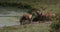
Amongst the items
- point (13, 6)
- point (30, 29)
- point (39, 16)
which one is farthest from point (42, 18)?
point (13, 6)

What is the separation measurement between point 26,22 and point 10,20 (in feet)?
3.60

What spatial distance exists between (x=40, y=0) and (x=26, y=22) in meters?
6.58

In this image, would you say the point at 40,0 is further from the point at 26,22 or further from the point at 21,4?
the point at 26,22

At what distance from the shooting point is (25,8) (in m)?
15.3

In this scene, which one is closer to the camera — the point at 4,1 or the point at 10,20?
the point at 10,20

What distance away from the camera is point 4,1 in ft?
54.4

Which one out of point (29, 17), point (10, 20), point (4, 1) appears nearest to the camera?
point (29, 17)

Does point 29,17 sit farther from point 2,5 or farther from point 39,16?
point 2,5

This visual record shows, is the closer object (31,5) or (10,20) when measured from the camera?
(10,20)

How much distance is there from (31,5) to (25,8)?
Answer: 44 centimetres

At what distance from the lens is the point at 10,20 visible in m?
11.5

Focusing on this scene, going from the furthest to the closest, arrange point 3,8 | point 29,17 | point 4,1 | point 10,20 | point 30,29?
1. point 4,1
2. point 3,8
3. point 10,20
4. point 29,17
5. point 30,29

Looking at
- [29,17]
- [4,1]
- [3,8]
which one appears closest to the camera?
[29,17]

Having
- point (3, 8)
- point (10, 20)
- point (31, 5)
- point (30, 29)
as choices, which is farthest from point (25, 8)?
point (30, 29)
